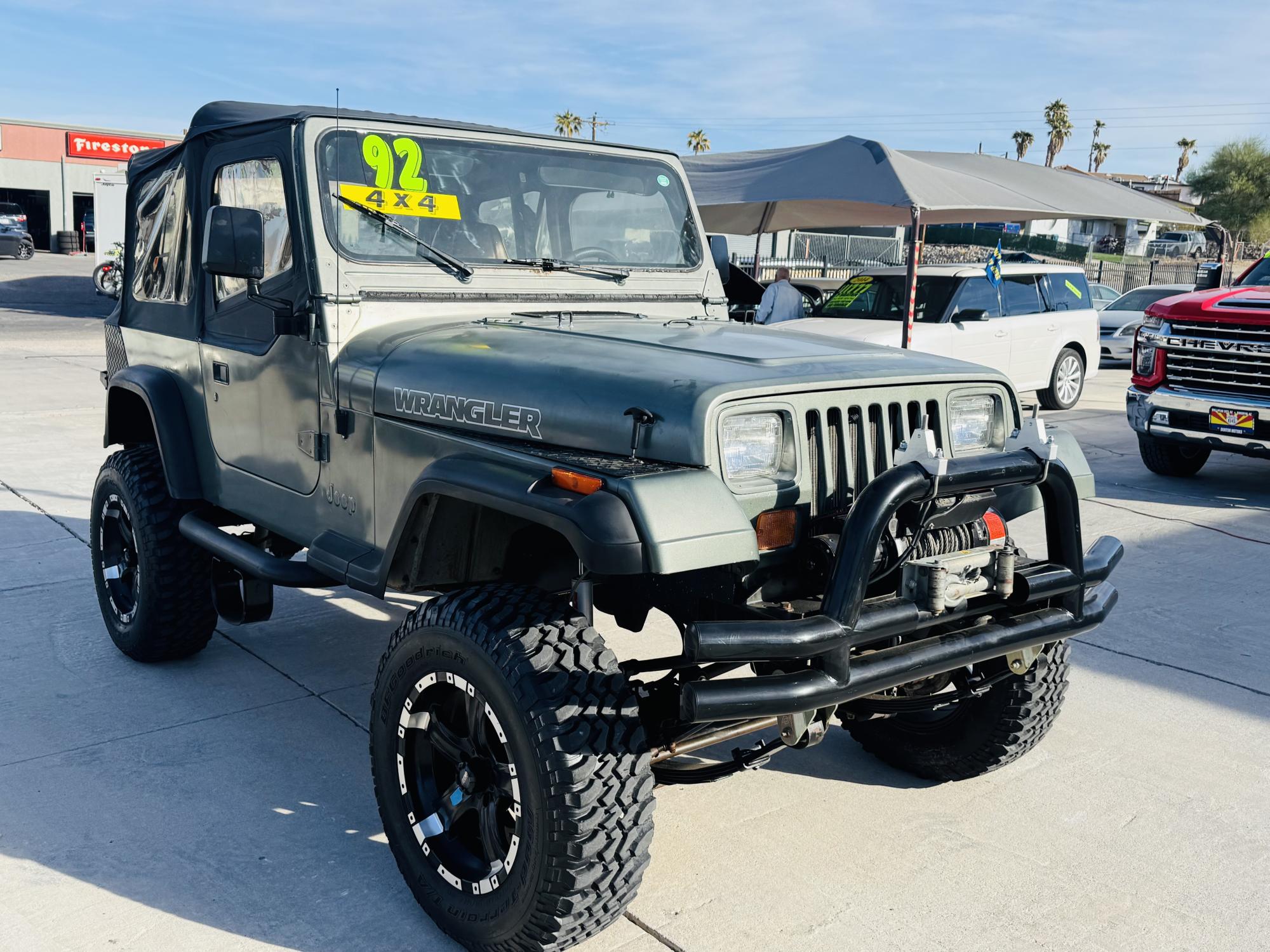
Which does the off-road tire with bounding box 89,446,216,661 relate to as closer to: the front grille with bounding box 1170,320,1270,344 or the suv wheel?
the front grille with bounding box 1170,320,1270,344

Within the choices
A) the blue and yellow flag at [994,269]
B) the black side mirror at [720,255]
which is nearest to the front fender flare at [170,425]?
the black side mirror at [720,255]

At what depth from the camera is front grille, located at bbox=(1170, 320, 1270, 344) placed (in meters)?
7.73

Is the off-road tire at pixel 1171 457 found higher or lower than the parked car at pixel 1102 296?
lower

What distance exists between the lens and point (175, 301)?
425 cm

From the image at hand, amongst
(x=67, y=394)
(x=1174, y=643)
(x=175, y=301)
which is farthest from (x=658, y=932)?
(x=67, y=394)

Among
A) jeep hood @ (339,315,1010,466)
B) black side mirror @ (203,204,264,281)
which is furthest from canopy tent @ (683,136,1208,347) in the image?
black side mirror @ (203,204,264,281)

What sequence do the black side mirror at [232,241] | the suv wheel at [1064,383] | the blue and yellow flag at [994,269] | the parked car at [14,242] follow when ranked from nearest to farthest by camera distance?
1. the black side mirror at [232,241]
2. the blue and yellow flag at [994,269]
3. the suv wheel at [1064,383]
4. the parked car at [14,242]

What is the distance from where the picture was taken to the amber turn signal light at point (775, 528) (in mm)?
2611

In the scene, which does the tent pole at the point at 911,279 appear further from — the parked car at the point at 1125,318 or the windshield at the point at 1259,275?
the parked car at the point at 1125,318

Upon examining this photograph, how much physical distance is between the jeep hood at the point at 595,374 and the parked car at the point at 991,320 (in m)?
8.34

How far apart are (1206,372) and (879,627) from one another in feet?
22.4

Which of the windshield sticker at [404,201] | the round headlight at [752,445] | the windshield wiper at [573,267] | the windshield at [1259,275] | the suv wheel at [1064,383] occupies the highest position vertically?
the windshield at [1259,275]

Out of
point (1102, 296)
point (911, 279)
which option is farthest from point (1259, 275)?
point (1102, 296)

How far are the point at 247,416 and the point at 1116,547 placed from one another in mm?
2758
